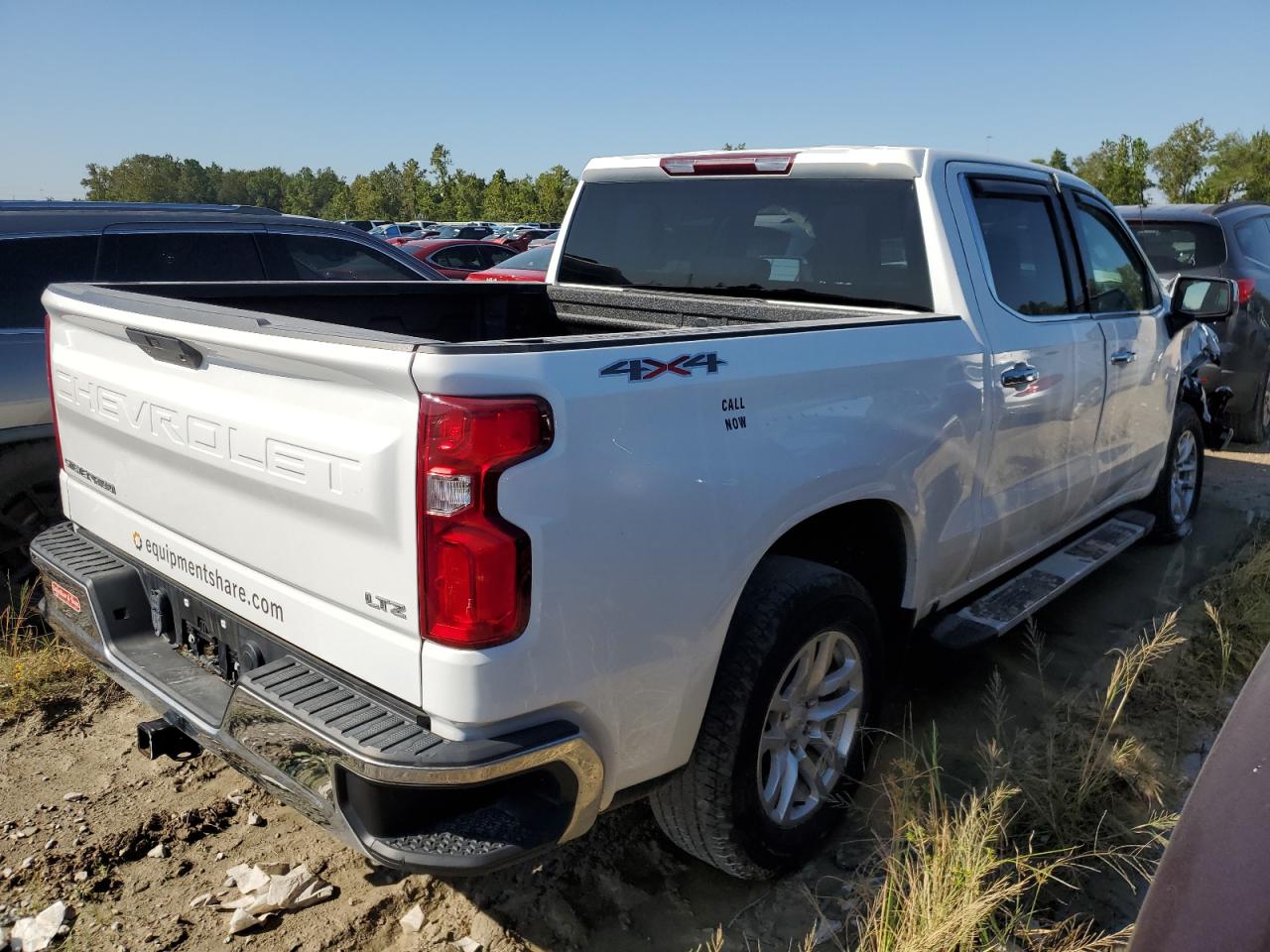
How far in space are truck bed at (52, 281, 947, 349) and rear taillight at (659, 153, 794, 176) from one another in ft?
1.61

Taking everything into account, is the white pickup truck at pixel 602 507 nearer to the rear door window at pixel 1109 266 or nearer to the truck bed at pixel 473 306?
the truck bed at pixel 473 306

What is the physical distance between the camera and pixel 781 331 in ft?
8.69

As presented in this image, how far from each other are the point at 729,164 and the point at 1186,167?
4494 cm

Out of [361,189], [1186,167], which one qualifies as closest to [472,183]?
[361,189]

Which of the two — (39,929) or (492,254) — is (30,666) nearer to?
(39,929)

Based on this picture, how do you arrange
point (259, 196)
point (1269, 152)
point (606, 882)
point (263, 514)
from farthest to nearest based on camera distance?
point (259, 196) < point (1269, 152) < point (606, 882) < point (263, 514)

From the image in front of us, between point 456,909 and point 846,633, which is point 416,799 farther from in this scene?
point 846,633

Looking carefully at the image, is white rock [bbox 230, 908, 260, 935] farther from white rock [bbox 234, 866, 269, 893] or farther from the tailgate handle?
the tailgate handle

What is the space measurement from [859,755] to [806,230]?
1.87 metres

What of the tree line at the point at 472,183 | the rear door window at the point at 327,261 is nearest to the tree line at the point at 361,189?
the tree line at the point at 472,183

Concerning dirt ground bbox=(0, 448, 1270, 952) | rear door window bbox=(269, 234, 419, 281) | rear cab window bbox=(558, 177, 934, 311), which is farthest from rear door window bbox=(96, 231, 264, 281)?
dirt ground bbox=(0, 448, 1270, 952)

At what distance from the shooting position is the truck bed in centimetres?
338

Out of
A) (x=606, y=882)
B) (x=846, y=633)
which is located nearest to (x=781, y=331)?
(x=846, y=633)

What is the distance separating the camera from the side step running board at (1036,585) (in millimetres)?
3512
